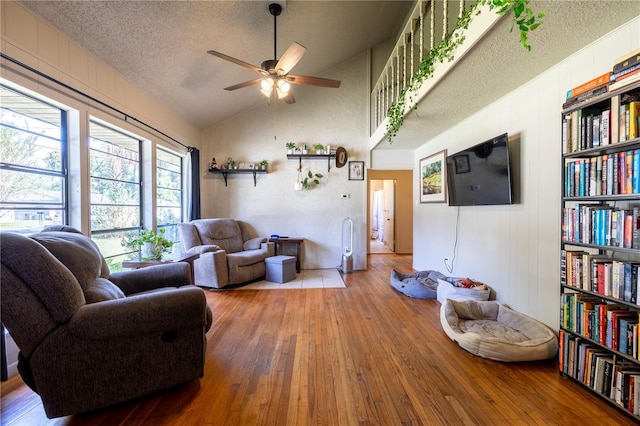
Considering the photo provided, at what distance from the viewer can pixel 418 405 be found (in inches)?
59.1

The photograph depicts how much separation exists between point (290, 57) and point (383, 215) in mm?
6542

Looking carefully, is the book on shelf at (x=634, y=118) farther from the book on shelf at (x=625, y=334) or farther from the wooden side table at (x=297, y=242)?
the wooden side table at (x=297, y=242)

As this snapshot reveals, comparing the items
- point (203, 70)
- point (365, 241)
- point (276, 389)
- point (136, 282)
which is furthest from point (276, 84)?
point (365, 241)

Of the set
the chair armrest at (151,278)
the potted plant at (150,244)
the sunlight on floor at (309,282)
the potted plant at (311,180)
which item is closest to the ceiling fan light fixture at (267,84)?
the chair armrest at (151,278)

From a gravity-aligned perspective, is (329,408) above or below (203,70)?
below

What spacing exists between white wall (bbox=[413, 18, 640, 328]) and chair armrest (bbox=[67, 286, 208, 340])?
8.70ft

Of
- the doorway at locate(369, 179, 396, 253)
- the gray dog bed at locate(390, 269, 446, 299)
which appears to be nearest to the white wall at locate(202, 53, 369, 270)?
the gray dog bed at locate(390, 269, 446, 299)

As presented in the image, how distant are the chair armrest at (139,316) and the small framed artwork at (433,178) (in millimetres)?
3442

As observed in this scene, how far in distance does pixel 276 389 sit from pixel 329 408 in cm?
36

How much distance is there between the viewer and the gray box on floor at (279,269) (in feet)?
13.1

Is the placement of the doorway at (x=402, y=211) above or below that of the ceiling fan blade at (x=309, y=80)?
Result: below

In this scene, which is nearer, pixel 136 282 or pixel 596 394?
pixel 596 394

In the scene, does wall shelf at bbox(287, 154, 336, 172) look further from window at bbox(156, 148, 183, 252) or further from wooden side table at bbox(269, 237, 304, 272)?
window at bbox(156, 148, 183, 252)

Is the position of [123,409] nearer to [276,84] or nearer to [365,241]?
[276,84]
